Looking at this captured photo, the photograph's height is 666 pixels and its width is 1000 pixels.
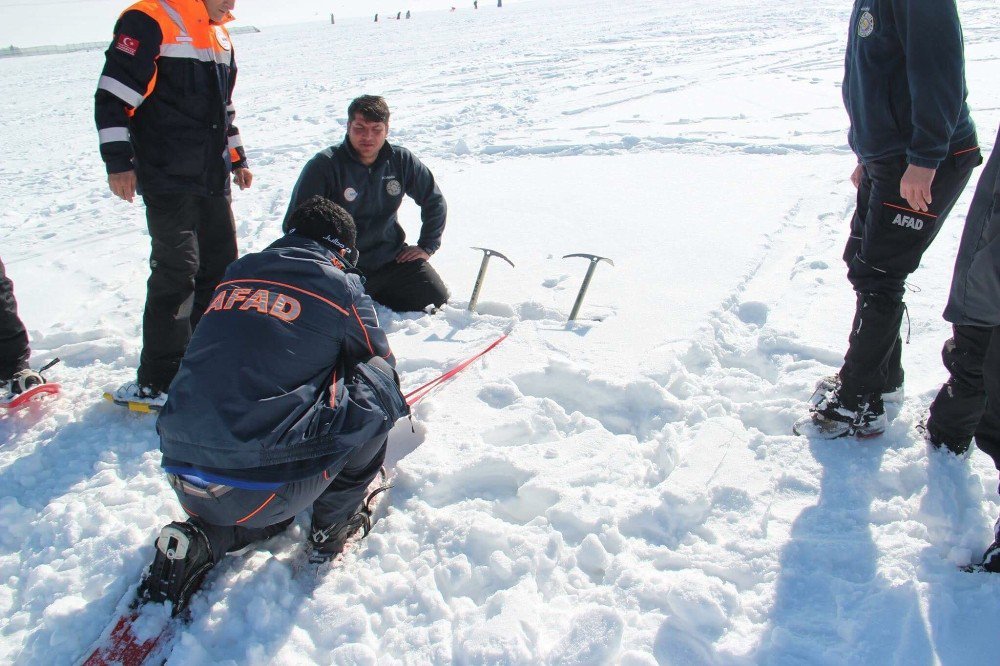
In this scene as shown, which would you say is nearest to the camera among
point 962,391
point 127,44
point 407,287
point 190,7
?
point 962,391

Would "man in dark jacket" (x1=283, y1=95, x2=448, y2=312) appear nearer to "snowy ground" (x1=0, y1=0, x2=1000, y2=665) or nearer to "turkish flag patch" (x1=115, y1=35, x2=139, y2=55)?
"snowy ground" (x1=0, y1=0, x2=1000, y2=665)

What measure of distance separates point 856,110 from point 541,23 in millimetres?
22172

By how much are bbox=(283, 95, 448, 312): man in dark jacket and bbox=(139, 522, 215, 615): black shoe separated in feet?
6.81

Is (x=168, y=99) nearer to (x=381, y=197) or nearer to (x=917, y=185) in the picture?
(x=381, y=197)

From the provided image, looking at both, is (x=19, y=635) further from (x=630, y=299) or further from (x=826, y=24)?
(x=826, y=24)

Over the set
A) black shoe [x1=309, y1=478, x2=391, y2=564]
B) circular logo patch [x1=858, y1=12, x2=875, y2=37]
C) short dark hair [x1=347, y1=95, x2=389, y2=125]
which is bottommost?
black shoe [x1=309, y1=478, x2=391, y2=564]

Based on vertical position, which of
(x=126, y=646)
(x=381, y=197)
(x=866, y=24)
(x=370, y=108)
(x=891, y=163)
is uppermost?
(x=866, y=24)

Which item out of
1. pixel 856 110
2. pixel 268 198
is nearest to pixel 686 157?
pixel 268 198

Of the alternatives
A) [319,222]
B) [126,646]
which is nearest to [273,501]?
[126,646]

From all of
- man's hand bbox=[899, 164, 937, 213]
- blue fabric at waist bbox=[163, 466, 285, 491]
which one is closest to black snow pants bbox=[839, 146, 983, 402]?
man's hand bbox=[899, 164, 937, 213]

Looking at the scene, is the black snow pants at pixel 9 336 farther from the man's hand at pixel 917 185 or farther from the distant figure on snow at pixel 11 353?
the man's hand at pixel 917 185

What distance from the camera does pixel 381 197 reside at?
387 centimetres

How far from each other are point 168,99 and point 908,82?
2.81 metres

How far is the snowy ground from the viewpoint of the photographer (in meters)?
1.85
